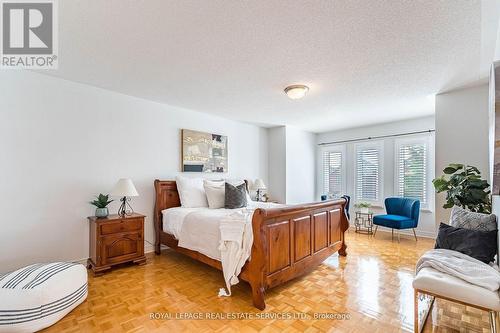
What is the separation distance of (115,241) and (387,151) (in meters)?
5.45

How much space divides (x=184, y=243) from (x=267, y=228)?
1.33 metres

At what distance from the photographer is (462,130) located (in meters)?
3.24

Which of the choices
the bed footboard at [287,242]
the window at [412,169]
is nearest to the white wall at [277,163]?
the bed footboard at [287,242]

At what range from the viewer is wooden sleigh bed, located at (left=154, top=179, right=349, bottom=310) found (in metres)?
2.15

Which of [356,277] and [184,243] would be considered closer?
[356,277]

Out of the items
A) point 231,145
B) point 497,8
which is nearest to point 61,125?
point 231,145

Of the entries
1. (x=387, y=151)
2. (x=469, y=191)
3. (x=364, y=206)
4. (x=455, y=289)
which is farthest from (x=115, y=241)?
(x=387, y=151)

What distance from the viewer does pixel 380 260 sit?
3.36 metres

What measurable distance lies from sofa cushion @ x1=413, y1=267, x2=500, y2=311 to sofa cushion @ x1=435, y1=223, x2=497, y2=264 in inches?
24.4

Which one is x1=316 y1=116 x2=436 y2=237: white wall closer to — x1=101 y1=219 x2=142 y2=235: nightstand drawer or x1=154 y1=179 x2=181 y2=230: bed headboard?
x1=154 y1=179 x2=181 y2=230: bed headboard

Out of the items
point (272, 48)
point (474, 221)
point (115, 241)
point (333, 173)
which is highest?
point (272, 48)

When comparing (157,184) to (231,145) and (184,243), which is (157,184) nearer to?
(184,243)

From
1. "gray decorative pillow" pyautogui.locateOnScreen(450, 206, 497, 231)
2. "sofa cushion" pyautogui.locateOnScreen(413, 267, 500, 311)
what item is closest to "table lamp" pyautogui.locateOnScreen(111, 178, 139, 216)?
"sofa cushion" pyautogui.locateOnScreen(413, 267, 500, 311)

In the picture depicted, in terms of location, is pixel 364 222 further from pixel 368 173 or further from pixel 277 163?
pixel 277 163
